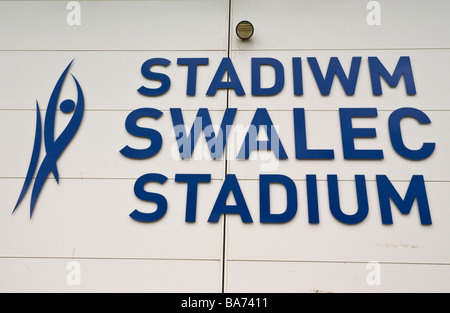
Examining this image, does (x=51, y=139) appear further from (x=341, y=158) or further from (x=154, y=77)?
(x=341, y=158)

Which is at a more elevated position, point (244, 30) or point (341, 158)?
point (244, 30)

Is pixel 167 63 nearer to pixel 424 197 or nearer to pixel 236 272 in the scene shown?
pixel 236 272

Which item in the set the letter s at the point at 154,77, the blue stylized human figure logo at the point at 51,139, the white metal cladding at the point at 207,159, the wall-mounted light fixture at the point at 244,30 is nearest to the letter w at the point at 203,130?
the white metal cladding at the point at 207,159

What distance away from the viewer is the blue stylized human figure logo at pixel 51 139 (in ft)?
9.06

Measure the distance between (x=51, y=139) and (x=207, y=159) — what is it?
1.31m

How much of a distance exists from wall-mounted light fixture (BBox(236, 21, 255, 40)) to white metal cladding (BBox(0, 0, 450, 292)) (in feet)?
0.28

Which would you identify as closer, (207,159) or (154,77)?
(207,159)

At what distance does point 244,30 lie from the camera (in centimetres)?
294

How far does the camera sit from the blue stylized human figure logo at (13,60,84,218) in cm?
276

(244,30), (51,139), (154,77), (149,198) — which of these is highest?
(244,30)

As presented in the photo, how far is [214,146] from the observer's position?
2777 mm

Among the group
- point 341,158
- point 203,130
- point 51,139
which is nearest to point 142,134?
point 203,130

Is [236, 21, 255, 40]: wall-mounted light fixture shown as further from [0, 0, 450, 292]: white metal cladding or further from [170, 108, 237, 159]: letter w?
[170, 108, 237, 159]: letter w

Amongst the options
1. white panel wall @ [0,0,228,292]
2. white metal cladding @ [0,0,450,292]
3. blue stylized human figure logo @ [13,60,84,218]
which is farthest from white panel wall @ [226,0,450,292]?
blue stylized human figure logo @ [13,60,84,218]
